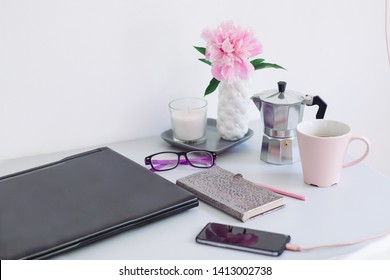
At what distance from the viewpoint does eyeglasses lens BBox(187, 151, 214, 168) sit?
1.08m

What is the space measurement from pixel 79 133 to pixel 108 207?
341 millimetres

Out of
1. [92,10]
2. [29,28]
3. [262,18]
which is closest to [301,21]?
[262,18]

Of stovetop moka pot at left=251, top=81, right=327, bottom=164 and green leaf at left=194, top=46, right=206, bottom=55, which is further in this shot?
green leaf at left=194, top=46, right=206, bottom=55

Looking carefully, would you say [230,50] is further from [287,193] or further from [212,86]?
[287,193]

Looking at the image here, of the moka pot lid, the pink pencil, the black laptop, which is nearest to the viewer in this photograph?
the black laptop

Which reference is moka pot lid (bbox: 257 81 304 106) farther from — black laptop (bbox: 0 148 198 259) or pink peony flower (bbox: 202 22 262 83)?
black laptop (bbox: 0 148 198 259)

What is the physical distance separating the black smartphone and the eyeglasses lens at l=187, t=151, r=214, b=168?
0.79ft

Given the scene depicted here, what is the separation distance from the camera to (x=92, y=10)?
1.09 metres

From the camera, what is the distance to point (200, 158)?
3.60ft

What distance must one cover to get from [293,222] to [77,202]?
334mm

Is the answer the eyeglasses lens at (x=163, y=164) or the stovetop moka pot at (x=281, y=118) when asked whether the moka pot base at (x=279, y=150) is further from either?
the eyeglasses lens at (x=163, y=164)

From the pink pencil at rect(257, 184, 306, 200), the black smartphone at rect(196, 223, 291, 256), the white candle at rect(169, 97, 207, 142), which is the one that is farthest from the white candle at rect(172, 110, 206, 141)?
the black smartphone at rect(196, 223, 291, 256)

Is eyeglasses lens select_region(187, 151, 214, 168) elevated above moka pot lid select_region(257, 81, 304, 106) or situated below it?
below

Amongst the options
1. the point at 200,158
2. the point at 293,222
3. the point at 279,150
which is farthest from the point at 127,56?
the point at 293,222
